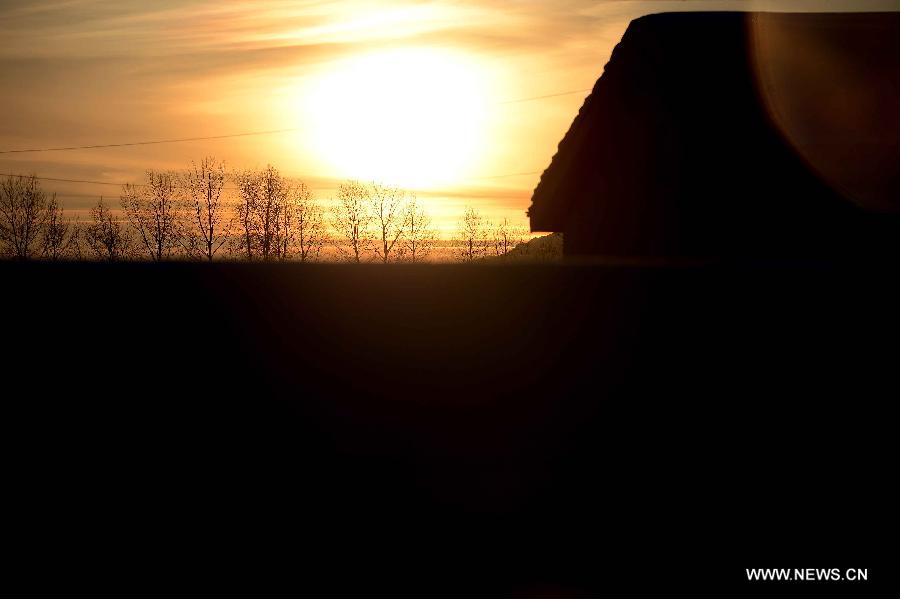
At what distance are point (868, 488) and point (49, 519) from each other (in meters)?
4.82

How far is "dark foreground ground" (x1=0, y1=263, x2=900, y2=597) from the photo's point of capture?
4434 mm

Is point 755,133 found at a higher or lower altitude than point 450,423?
higher

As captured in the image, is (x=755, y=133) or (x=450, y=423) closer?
(x=450, y=423)

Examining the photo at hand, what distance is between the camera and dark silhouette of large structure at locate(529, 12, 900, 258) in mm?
10484

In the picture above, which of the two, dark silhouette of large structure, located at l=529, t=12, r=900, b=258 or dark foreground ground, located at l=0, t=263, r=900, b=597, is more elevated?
dark silhouette of large structure, located at l=529, t=12, r=900, b=258

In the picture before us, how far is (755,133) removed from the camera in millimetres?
10812

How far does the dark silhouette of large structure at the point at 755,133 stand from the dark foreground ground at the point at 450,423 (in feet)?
21.0

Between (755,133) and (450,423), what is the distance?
8.06m

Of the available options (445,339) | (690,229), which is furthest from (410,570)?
(690,229)

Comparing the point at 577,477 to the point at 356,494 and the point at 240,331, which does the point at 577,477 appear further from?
the point at 240,331

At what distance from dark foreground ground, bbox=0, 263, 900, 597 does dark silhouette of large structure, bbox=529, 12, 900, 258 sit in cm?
641

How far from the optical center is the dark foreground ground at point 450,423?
4.43 metres

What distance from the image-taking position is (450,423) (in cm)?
477

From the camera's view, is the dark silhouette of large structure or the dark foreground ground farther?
the dark silhouette of large structure
